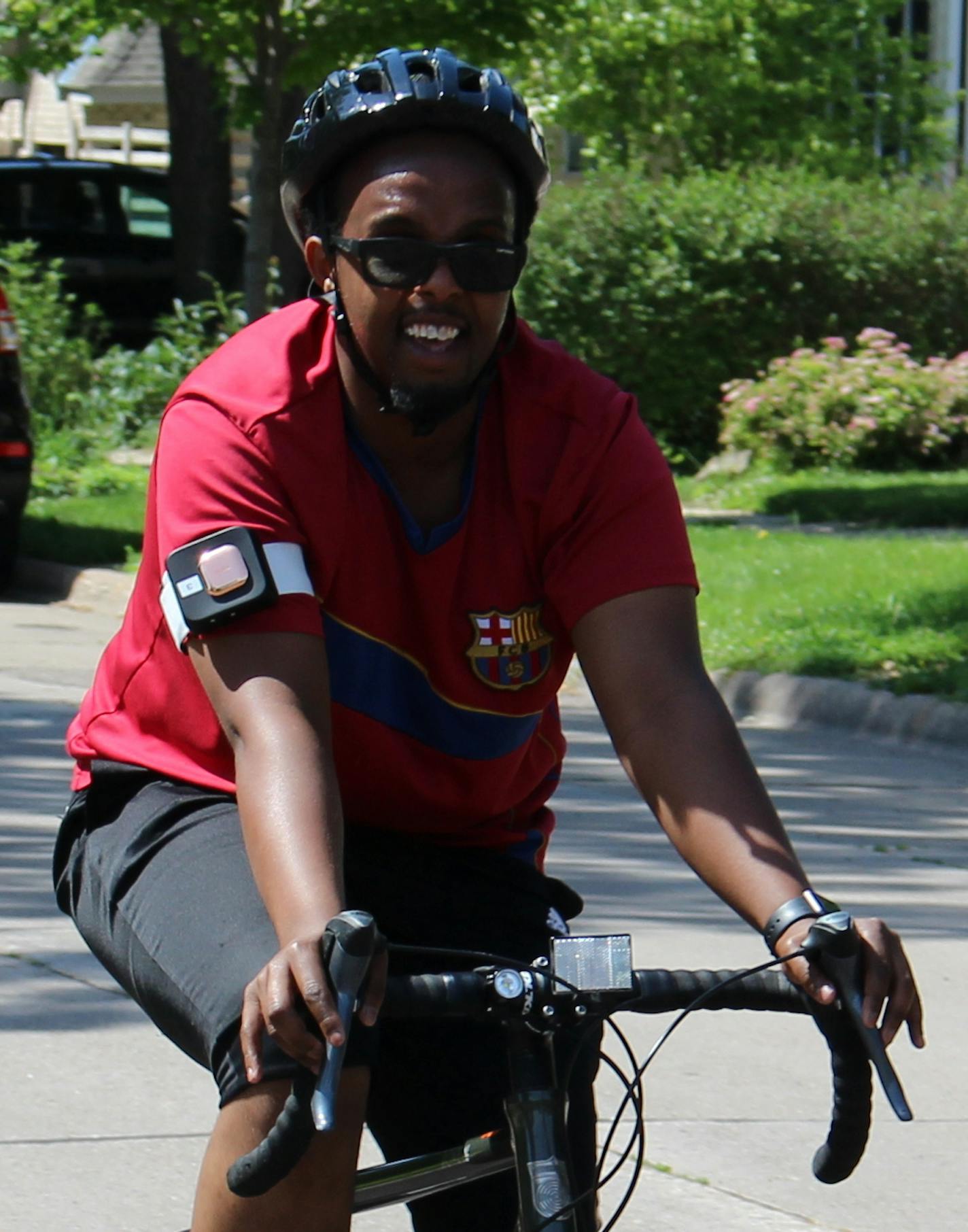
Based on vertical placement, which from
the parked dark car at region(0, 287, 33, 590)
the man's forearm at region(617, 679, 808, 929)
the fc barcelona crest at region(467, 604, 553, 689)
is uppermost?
the fc barcelona crest at region(467, 604, 553, 689)

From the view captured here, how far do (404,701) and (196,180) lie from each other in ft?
60.0

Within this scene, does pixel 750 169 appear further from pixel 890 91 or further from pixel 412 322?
pixel 412 322

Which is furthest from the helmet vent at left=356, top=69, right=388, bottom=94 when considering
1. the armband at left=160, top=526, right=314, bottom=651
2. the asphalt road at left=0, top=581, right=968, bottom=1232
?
the asphalt road at left=0, top=581, right=968, bottom=1232

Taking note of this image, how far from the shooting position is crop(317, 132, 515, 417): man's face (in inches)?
95.1

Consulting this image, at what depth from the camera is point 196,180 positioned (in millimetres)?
20188

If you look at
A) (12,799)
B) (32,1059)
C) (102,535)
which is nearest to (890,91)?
(102,535)

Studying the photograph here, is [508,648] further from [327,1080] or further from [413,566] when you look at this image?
[327,1080]

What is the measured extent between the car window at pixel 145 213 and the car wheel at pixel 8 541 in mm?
8932

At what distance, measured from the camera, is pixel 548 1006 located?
1992 mm

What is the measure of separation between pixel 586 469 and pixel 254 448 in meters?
0.40

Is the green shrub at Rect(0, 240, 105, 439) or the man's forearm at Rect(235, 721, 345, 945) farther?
the green shrub at Rect(0, 240, 105, 439)

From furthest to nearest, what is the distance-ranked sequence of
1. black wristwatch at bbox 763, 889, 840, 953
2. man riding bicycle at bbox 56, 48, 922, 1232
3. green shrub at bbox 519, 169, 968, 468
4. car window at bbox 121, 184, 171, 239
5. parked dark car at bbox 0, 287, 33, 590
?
car window at bbox 121, 184, 171, 239
green shrub at bbox 519, 169, 968, 468
parked dark car at bbox 0, 287, 33, 590
man riding bicycle at bbox 56, 48, 922, 1232
black wristwatch at bbox 763, 889, 840, 953

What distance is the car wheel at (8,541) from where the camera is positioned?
38.9ft

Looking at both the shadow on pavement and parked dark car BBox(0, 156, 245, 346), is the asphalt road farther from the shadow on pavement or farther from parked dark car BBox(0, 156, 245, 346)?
parked dark car BBox(0, 156, 245, 346)
